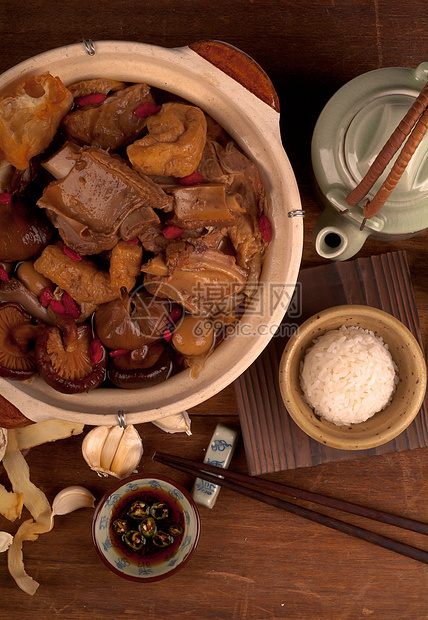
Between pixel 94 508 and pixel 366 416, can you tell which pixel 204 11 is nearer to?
pixel 366 416

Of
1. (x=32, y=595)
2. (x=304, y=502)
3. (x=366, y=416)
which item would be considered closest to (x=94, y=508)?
(x=32, y=595)

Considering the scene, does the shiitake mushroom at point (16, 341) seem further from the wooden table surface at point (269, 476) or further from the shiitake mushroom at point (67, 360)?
the wooden table surface at point (269, 476)

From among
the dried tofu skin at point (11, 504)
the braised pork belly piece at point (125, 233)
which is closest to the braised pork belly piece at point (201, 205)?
the braised pork belly piece at point (125, 233)

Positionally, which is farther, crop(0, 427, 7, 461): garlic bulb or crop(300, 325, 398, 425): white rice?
crop(0, 427, 7, 461): garlic bulb

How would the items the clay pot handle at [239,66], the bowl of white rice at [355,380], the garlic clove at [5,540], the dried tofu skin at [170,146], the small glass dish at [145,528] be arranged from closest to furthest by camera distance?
the dried tofu skin at [170,146], the clay pot handle at [239,66], the bowl of white rice at [355,380], the small glass dish at [145,528], the garlic clove at [5,540]

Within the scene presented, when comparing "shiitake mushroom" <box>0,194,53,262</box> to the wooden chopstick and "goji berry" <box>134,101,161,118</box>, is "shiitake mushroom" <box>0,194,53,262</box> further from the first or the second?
the wooden chopstick

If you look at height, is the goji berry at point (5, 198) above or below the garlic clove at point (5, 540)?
above

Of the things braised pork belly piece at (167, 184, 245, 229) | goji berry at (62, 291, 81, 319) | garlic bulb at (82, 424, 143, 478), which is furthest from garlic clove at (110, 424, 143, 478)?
braised pork belly piece at (167, 184, 245, 229)

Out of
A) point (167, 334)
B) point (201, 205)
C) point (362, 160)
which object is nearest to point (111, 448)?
point (167, 334)

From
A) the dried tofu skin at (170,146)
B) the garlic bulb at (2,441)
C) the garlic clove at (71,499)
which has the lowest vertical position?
the garlic clove at (71,499)
